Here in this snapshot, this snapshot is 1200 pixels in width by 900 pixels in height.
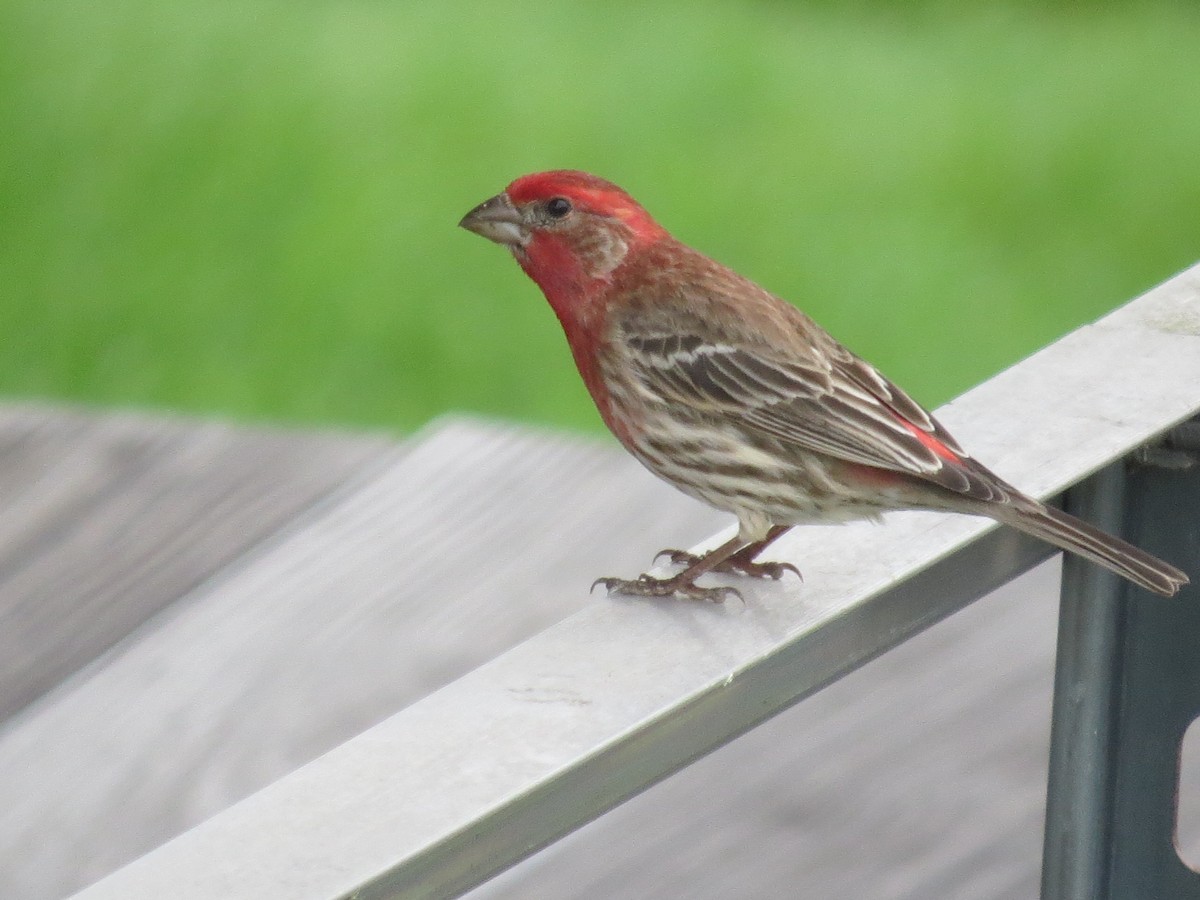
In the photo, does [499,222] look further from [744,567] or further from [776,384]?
[744,567]

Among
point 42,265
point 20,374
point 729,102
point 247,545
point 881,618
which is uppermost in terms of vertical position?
point 729,102

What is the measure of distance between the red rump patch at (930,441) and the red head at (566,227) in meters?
0.55

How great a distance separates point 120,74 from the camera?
8453mm

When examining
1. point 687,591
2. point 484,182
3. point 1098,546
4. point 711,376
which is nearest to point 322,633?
point 711,376

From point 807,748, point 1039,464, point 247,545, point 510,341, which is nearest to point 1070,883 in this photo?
point 1039,464

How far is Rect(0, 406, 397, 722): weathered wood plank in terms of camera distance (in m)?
2.75

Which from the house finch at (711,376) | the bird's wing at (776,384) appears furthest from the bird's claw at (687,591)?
the bird's wing at (776,384)

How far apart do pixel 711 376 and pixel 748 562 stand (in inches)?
35.4

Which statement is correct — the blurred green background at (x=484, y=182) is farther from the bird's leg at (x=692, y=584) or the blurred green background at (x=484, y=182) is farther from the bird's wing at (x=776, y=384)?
the bird's leg at (x=692, y=584)

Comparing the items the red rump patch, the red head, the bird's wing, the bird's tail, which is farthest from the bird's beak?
the bird's tail

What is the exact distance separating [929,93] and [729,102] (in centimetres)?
100

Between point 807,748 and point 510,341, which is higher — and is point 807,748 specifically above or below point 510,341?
below

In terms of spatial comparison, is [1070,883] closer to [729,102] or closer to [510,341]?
[510,341]

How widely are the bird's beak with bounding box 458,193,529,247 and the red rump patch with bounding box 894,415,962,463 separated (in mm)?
673
